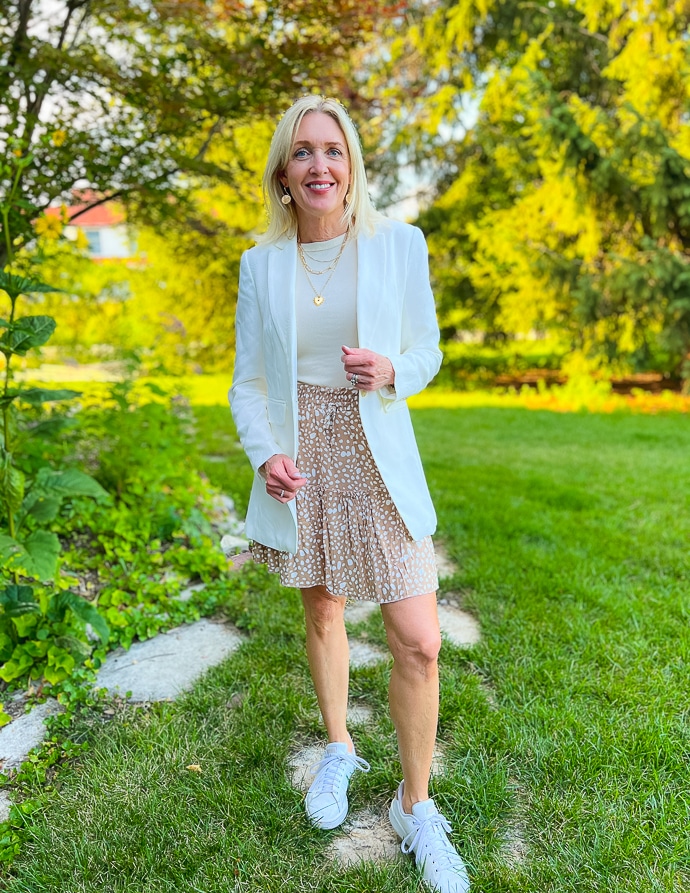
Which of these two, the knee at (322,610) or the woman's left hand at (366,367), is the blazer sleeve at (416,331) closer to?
the woman's left hand at (366,367)

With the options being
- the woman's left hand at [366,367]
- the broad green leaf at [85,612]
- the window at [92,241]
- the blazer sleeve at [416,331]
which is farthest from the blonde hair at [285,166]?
the window at [92,241]

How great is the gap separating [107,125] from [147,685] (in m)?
2.66

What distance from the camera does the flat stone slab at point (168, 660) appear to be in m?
2.29

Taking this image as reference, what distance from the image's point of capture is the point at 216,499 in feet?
13.1

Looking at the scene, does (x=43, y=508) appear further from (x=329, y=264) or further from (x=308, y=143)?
(x=308, y=143)

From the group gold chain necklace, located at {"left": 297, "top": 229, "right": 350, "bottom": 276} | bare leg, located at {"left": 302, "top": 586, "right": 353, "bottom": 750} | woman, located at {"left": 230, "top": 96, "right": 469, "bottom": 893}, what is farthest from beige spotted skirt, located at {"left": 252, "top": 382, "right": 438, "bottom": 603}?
gold chain necklace, located at {"left": 297, "top": 229, "right": 350, "bottom": 276}

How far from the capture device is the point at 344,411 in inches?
63.3

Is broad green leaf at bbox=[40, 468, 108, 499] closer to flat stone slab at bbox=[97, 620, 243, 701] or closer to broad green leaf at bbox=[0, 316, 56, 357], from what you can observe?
broad green leaf at bbox=[0, 316, 56, 357]

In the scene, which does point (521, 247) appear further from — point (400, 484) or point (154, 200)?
point (400, 484)

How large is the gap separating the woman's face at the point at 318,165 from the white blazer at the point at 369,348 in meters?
0.11

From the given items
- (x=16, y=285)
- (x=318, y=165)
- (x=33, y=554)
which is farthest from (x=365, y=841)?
(x=16, y=285)

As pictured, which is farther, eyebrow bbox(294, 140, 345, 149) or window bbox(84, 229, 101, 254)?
window bbox(84, 229, 101, 254)

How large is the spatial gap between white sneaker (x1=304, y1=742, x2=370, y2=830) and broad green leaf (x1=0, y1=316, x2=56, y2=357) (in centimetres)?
153

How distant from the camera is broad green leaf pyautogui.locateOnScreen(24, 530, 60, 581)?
6.68 ft
